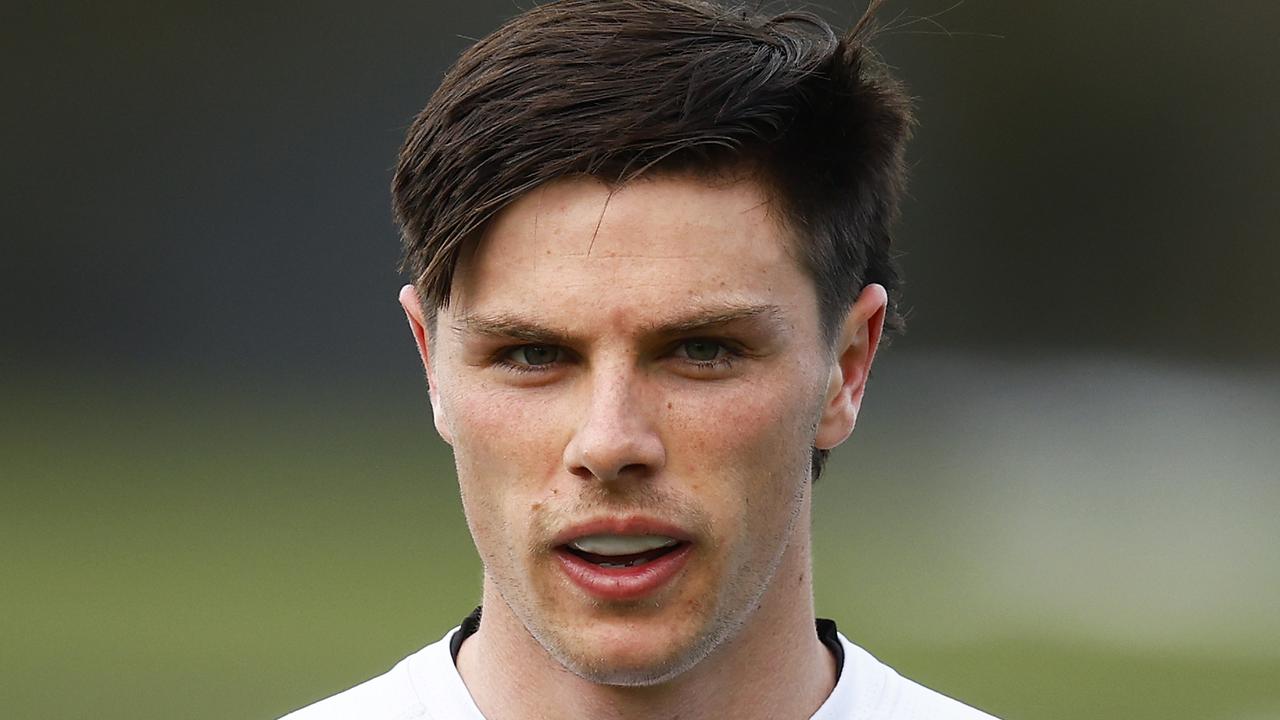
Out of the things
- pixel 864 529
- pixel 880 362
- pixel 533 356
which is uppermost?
pixel 880 362

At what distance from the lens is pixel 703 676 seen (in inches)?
110

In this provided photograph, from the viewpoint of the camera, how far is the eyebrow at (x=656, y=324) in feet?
8.27

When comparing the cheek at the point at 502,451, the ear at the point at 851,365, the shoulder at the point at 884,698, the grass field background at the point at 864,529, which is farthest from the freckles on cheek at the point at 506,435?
the grass field background at the point at 864,529

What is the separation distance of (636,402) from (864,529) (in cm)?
735

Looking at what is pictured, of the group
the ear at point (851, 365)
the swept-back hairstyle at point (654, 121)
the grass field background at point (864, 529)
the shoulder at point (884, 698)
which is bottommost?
the shoulder at point (884, 698)

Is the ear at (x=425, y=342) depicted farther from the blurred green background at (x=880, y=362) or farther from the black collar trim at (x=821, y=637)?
the blurred green background at (x=880, y=362)

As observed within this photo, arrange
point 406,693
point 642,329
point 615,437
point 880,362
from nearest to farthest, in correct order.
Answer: point 615,437
point 642,329
point 406,693
point 880,362

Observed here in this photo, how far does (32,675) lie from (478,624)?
6807mm

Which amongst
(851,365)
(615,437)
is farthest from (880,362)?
(615,437)

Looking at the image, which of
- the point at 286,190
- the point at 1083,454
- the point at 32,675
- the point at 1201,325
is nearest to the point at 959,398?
the point at 1083,454

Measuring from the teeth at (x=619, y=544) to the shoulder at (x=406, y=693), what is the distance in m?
0.66

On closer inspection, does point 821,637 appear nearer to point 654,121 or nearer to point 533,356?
point 533,356

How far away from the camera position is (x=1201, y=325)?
9.81 meters

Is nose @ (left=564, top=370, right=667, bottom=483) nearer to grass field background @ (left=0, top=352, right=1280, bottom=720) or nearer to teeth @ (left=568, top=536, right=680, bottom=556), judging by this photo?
teeth @ (left=568, top=536, right=680, bottom=556)
